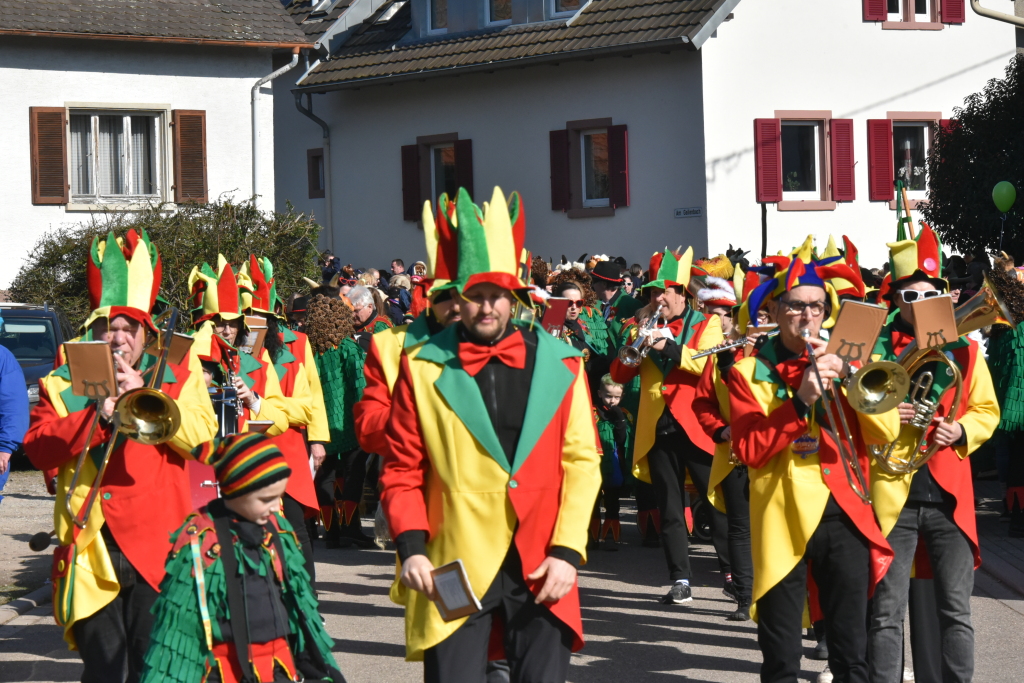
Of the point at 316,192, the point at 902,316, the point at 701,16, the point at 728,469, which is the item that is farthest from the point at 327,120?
the point at 902,316

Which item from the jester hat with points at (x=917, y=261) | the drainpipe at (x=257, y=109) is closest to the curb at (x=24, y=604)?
the jester hat with points at (x=917, y=261)

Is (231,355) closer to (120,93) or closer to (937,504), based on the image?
(937,504)

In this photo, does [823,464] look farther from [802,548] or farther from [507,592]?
[507,592]

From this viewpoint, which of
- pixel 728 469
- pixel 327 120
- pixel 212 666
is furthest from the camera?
pixel 327 120

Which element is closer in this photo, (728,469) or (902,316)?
(902,316)

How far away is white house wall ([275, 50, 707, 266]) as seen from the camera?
75.5 feet

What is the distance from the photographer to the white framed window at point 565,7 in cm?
2436

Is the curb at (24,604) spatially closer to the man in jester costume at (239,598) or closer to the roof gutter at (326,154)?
the man in jester costume at (239,598)

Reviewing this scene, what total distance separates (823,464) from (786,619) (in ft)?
1.93

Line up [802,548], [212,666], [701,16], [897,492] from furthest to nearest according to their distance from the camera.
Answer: [701,16] → [897,492] → [802,548] → [212,666]

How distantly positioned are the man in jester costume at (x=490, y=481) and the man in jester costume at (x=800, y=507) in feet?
2.85

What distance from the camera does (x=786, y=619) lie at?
5531 millimetres

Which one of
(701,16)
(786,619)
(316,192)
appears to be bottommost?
(786,619)

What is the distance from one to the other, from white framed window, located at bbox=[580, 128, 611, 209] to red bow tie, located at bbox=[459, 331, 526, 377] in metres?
19.5
